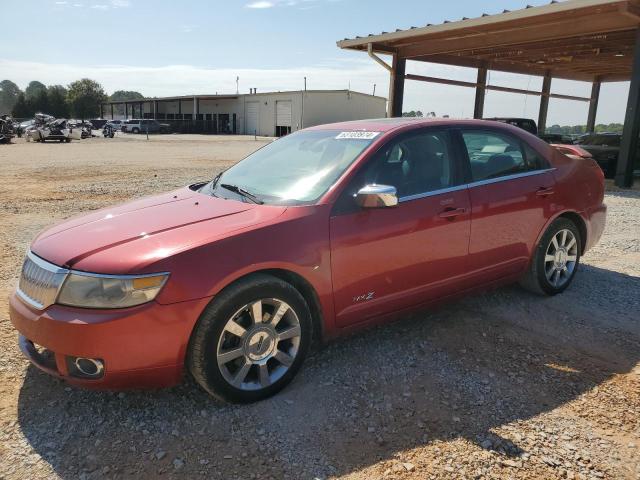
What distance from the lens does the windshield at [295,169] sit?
3.26 m

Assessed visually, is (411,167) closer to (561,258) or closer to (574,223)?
(561,258)

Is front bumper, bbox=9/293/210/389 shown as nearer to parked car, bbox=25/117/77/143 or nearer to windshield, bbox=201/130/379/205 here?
windshield, bbox=201/130/379/205

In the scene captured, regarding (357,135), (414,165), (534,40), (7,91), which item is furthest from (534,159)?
(7,91)

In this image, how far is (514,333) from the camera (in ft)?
12.6

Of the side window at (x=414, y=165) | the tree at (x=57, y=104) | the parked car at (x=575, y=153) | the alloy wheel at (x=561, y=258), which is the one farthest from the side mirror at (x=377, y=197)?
the tree at (x=57, y=104)

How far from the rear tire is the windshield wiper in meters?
2.51

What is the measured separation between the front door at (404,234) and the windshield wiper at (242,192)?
0.54 metres

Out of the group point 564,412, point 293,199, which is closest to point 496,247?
point 564,412

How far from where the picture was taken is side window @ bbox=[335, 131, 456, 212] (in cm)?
A: 331

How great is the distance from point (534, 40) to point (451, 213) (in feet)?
36.7

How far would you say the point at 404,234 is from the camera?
3344mm

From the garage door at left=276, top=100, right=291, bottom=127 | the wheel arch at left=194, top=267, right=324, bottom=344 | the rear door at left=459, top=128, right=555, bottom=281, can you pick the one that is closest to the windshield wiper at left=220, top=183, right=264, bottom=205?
the wheel arch at left=194, top=267, right=324, bottom=344

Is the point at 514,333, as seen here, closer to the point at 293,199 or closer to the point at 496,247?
the point at 496,247

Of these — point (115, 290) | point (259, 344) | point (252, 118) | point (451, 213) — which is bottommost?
point (259, 344)
